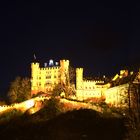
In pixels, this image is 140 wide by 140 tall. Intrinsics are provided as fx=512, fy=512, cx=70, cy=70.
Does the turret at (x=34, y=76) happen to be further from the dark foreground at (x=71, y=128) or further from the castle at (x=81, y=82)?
the dark foreground at (x=71, y=128)

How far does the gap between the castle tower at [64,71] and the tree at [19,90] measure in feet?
25.8

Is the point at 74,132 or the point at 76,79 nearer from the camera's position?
the point at 74,132

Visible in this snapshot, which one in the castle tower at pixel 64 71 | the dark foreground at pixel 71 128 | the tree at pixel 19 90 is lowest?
the dark foreground at pixel 71 128

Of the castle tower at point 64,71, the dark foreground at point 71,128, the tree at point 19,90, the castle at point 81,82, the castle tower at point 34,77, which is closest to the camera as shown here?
the dark foreground at point 71,128

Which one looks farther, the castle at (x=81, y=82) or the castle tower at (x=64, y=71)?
the castle tower at (x=64, y=71)

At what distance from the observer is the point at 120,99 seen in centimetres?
9488

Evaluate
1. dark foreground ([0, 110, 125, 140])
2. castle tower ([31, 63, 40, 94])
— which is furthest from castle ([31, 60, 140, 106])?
dark foreground ([0, 110, 125, 140])

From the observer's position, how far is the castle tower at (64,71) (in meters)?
113

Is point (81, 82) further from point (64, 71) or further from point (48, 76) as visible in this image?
point (48, 76)

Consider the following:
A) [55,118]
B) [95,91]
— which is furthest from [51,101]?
[95,91]

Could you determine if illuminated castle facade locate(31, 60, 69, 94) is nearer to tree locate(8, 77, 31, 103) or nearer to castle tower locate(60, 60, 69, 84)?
castle tower locate(60, 60, 69, 84)

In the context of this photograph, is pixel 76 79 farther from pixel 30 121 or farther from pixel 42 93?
pixel 30 121

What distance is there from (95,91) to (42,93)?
1169 centimetres

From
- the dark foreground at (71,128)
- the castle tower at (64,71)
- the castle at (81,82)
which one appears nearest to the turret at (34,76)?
the castle at (81,82)
